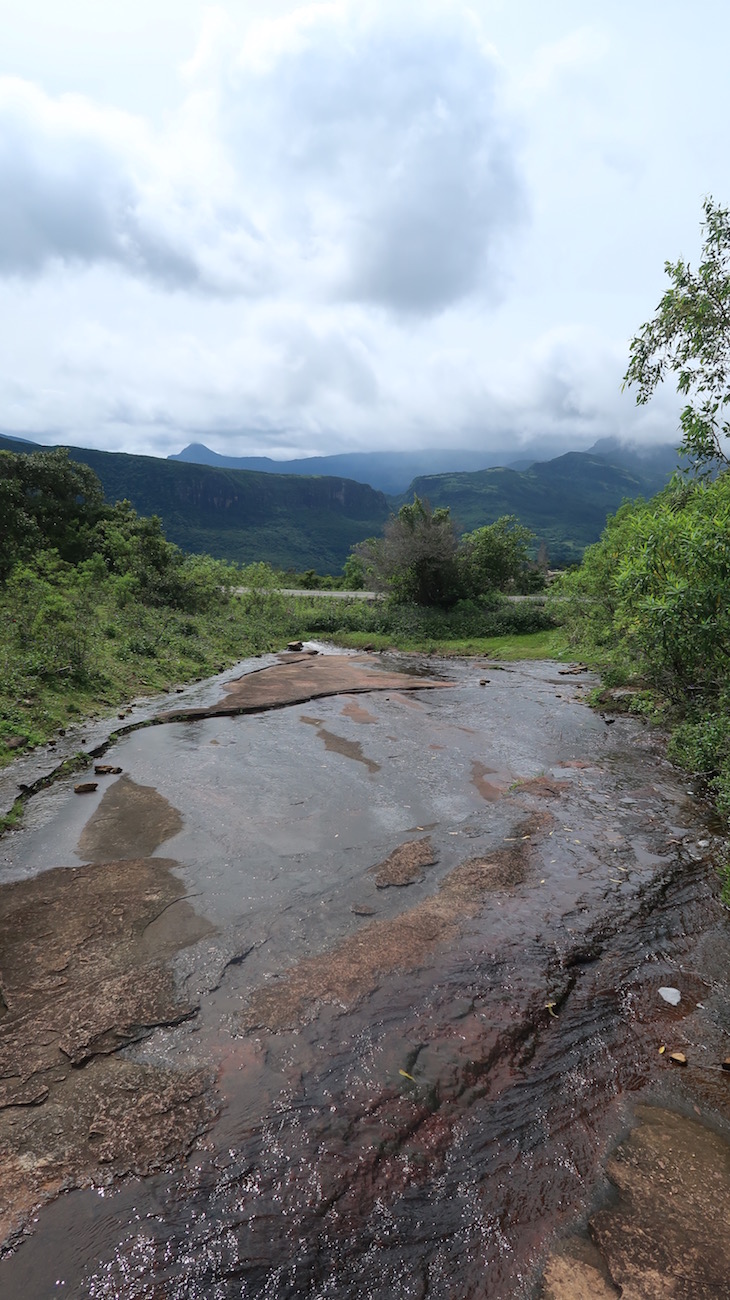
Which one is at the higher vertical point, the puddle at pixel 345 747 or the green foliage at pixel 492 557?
the green foliage at pixel 492 557

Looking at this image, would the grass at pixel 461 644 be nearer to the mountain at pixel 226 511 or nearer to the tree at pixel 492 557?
the tree at pixel 492 557

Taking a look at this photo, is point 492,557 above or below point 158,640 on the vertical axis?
above

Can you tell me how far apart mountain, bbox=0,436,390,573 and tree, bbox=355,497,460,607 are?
Result: 82.2 metres

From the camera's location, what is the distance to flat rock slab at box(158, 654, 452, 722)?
17.0 meters

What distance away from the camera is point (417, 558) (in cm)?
3722

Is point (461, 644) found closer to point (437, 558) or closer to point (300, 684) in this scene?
point (437, 558)

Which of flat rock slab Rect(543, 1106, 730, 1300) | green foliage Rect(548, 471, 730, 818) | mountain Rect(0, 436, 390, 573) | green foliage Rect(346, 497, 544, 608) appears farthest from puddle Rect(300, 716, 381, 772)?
mountain Rect(0, 436, 390, 573)

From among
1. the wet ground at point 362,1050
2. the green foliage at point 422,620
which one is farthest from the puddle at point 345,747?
the green foliage at point 422,620

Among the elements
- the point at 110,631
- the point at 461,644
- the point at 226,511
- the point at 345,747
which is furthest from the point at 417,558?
the point at 226,511

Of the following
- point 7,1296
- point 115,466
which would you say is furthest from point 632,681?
point 115,466

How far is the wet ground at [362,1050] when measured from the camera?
3.34m

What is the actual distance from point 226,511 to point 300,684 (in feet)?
473

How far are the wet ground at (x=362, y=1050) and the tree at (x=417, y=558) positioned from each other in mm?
28846

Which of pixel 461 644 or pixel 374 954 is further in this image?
pixel 461 644
